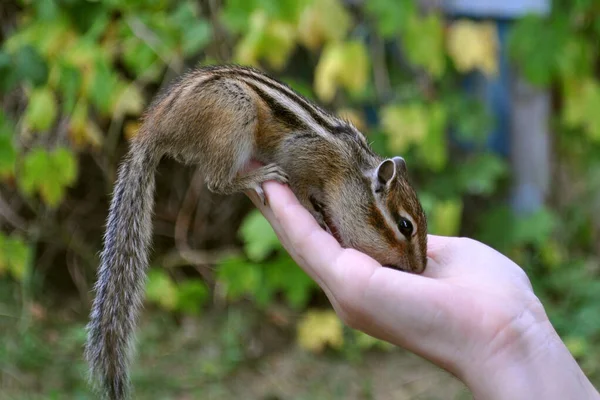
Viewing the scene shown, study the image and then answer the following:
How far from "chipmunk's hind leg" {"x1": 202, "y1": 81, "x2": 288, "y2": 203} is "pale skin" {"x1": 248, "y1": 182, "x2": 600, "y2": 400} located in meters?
0.48

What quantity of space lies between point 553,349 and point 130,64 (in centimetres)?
240

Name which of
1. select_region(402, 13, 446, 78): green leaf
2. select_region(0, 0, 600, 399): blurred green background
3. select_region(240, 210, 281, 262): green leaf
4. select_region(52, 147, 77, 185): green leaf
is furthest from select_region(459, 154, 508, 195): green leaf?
select_region(52, 147, 77, 185): green leaf

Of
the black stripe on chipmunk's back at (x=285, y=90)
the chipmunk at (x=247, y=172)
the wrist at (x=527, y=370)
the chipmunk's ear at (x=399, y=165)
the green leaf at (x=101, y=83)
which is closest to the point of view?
the wrist at (x=527, y=370)

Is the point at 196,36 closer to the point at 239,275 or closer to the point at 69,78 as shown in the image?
the point at 69,78

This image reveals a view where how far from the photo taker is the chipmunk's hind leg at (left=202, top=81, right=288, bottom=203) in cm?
214

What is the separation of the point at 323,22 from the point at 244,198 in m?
1.12

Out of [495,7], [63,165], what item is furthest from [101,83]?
[495,7]

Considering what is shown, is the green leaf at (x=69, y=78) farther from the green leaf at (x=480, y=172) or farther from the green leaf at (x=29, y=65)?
the green leaf at (x=480, y=172)

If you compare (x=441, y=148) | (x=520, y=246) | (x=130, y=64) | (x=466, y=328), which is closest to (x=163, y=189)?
(x=130, y=64)

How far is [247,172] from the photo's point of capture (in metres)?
2.25

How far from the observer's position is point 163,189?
4.16 meters

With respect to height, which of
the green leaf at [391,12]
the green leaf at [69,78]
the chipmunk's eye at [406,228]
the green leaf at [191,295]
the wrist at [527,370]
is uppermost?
the green leaf at [391,12]

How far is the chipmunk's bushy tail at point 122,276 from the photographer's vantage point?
189cm

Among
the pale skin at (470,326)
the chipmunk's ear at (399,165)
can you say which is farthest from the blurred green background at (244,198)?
the pale skin at (470,326)
